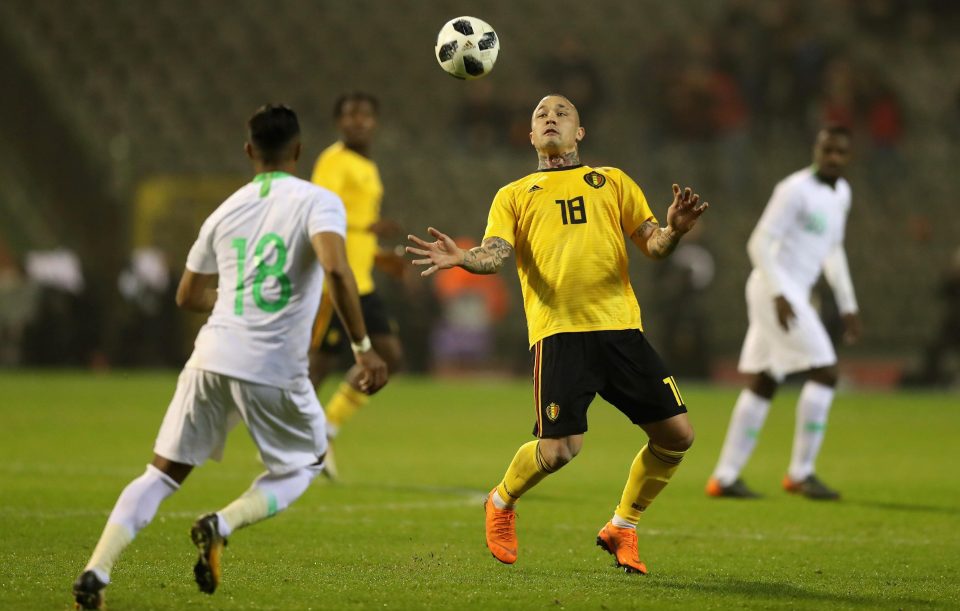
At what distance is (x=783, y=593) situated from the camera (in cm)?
625

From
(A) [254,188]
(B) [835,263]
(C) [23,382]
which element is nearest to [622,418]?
(B) [835,263]

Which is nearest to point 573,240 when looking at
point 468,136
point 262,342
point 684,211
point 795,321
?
point 684,211

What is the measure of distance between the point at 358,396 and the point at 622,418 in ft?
20.7

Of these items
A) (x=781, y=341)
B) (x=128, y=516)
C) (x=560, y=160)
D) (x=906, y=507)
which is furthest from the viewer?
(x=781, y=341)

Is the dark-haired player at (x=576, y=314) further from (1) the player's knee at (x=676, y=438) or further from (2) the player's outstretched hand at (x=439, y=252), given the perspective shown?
(2) the player's outstretched hand at (x=439, y=252)

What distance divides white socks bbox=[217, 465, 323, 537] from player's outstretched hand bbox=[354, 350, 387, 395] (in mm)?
419

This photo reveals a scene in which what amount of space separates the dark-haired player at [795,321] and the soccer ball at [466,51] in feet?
10.7

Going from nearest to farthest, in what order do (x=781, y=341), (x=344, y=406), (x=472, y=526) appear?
(x=472, y=526), (x=781, y=341), (x=344, y=406)

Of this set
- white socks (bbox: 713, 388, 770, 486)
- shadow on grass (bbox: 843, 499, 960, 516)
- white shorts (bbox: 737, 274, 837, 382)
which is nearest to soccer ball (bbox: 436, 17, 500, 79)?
white shorts (bbox: 737, 274, 837, 382)

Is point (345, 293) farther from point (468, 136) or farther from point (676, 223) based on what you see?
point (468, 136)

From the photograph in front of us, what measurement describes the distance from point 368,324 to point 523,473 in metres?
3.91

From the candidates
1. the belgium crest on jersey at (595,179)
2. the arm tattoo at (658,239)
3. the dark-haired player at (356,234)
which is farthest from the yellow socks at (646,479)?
the dark-haired player at (356,234)

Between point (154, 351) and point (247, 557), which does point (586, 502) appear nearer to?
point (247, 557)

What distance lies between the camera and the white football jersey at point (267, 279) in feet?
18.7
